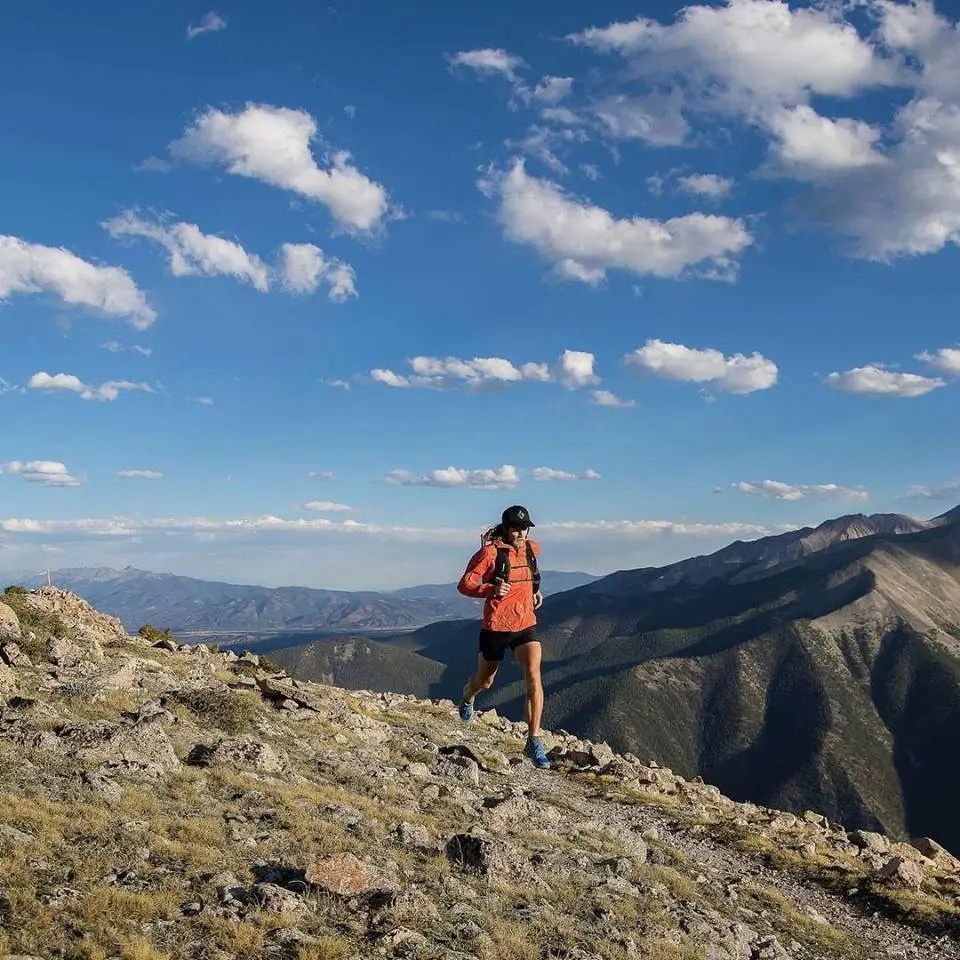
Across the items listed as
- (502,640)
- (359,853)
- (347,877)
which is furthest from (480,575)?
(347,877)

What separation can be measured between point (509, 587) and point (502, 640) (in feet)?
4.23

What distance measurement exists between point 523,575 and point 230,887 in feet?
27.9

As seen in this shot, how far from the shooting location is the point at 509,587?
606 inches

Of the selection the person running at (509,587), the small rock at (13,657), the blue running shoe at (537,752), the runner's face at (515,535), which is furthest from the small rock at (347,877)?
the small rock at (13,657)

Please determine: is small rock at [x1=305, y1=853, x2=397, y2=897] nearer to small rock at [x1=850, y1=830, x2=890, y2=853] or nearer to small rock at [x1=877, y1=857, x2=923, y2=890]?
small rock at [x1=877, y1=857, x2=923, y2=890]

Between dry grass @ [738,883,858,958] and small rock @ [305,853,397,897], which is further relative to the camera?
dry grass @ [738,883,858,958]

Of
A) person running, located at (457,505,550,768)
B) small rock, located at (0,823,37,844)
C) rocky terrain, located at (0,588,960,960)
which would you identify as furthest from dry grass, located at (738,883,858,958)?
small rock, located at (0,823,37,844)

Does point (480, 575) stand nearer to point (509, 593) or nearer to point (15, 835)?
point (509, 593)

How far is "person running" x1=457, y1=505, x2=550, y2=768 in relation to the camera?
1526 centimetres

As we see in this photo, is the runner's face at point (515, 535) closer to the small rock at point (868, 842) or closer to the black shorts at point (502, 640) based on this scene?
the black shorts at point (502, 640)

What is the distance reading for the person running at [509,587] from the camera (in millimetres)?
15258

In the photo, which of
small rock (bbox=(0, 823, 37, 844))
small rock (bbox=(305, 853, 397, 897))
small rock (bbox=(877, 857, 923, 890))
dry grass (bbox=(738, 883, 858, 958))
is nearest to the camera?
small rock (bbox=(0, 823, 37, 844))

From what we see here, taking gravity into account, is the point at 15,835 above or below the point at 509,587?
below

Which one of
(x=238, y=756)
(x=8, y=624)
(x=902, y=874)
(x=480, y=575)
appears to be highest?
(x=480, y=575)
